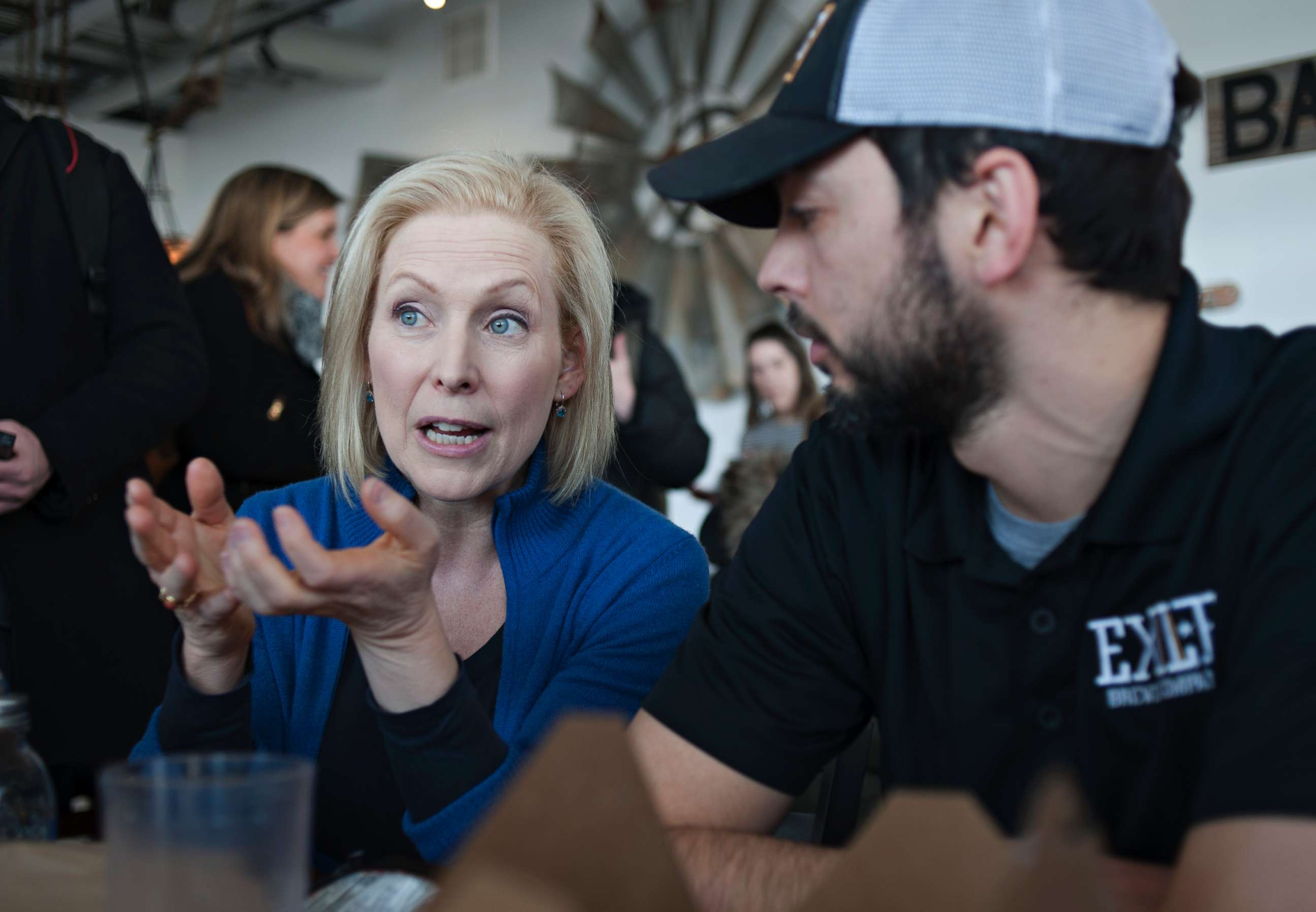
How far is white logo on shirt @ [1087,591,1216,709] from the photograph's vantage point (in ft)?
2.96

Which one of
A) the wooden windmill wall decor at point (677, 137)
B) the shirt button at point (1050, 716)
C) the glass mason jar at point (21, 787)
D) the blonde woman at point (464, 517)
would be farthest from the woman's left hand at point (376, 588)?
the wooden windmill wall decor at point (677, 137)

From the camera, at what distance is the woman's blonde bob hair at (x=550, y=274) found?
145 centimetres

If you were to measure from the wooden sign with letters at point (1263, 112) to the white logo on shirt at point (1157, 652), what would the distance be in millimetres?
3426

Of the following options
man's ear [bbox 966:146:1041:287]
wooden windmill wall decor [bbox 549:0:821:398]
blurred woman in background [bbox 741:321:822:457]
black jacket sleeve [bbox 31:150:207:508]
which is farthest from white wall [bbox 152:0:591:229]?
man's ear [bbox 966:146:1041:287]

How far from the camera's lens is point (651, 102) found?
5555mm

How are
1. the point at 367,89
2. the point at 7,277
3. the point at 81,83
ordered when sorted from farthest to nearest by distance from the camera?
the point at 81,83 → the point at 367,89 → the point at 7,277

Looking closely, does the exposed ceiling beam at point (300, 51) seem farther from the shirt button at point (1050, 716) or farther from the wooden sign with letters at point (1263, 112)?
the shirt button at point (1050, 716)

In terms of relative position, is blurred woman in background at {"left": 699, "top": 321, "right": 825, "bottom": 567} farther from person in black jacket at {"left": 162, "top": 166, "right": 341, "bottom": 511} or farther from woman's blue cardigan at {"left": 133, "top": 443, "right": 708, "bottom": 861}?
woman's blue cardigan at {"left": 133, "top": 443, "right": 708, "bottom": 861}

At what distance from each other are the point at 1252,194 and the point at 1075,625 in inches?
137

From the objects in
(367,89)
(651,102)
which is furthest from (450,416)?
(367,89)

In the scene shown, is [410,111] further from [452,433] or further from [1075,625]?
[1075,625]

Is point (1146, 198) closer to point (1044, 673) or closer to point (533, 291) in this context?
point (1044, 673)

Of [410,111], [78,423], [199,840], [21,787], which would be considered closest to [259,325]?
[78,423]

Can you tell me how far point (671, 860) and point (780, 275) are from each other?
698 mm
